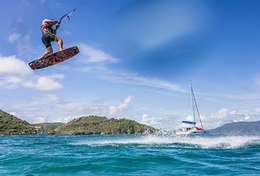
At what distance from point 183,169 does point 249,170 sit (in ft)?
10.7

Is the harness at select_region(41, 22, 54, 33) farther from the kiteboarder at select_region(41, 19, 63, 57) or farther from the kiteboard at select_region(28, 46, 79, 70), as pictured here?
the kiteboard at select_region(28, 46, 79, 70)

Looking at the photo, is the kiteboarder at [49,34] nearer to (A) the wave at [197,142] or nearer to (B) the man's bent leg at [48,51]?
(B) the man's bent leg at [48,51]

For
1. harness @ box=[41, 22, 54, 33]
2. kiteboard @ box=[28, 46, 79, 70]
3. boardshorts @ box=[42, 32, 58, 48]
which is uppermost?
harness @ box=[41, 22, 54, 33]

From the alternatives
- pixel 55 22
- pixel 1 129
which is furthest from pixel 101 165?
pixel 1 129

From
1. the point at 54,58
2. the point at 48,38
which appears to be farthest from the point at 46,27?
the point at 54,58

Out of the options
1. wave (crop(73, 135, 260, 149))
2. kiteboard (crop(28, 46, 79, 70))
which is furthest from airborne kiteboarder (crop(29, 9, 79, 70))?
wave (crop(73, 135, 260, 149))

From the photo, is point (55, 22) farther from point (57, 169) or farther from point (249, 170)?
point (249, 170)

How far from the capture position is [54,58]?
1377cm

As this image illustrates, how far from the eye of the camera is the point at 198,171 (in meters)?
9.23

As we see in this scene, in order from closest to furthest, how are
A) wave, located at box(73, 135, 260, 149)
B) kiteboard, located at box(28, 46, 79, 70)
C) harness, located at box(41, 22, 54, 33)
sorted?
harness, located at box(41, 22, 54, 33) → kiteboard, located at box(28, 46, 79, 70) → wave, located at box(73, 135, 260, 149)

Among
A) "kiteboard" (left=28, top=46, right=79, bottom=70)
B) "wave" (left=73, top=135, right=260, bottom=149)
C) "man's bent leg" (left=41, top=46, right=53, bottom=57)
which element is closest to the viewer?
"man's bent leg" (left=41, top=46, right=53, bottom=57)

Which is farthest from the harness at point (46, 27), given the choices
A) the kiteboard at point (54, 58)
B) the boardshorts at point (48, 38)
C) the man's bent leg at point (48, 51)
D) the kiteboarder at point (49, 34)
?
the kiteboard at point (54, 58)

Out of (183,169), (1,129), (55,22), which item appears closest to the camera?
→ (183,169)

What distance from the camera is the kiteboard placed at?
13.6 metres
